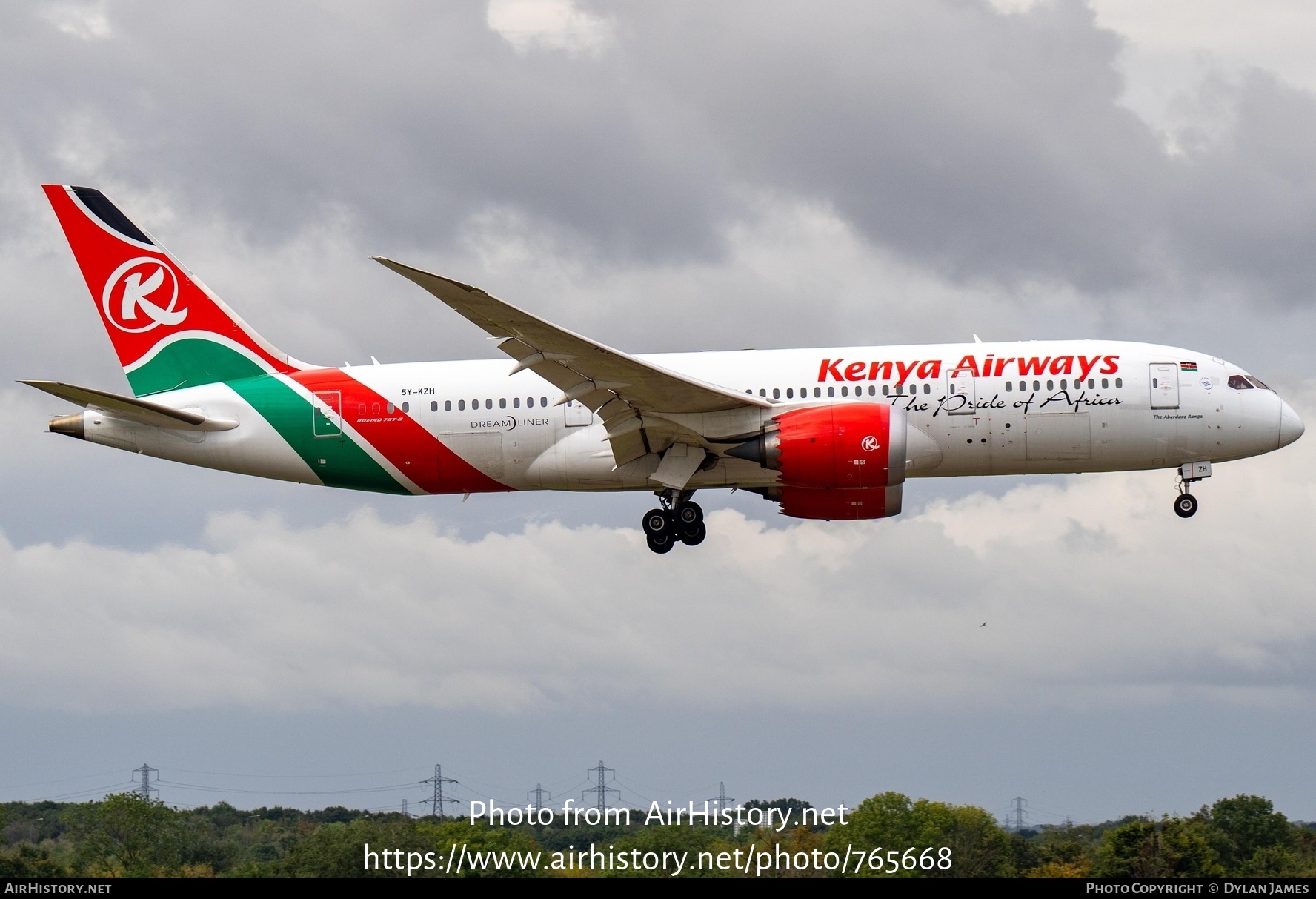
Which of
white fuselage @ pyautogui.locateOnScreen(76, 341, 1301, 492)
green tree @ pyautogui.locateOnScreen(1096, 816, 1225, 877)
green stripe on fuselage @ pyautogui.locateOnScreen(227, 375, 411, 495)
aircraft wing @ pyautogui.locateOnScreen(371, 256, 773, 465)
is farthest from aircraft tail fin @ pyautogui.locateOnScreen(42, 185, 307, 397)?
green tree @ pyautogui.locateOnScreen(1096, 816, 1225, 877)

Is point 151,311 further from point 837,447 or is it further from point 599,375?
point 837,447

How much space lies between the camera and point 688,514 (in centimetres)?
3806

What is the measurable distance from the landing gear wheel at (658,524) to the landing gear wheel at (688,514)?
24cm

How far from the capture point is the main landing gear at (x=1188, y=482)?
36.6m

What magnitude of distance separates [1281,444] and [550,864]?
2270 centimetres

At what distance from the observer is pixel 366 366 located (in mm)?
39125

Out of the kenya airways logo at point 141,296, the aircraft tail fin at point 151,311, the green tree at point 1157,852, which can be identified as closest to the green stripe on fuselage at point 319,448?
the aircraft tail fin at point 151,311

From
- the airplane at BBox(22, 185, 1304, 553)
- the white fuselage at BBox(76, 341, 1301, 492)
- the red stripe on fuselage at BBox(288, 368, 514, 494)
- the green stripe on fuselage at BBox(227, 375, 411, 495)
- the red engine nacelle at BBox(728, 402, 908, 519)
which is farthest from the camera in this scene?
the green stripe on fuselage at BBox(227, 375, 411, 495)

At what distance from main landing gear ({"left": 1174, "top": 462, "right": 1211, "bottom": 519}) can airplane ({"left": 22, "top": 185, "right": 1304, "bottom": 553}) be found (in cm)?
4

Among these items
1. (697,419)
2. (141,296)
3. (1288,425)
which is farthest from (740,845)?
(141,296)

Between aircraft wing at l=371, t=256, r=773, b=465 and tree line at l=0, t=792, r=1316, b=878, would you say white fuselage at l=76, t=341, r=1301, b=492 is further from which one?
tree line at l=0, t=792, r=1316, b=878

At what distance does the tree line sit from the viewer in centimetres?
4431

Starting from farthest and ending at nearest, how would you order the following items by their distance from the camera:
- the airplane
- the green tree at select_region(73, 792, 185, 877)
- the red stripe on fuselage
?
the green tree at select_region(73, 792, 185, 877)
the red stripe on fuselage
the airplane
